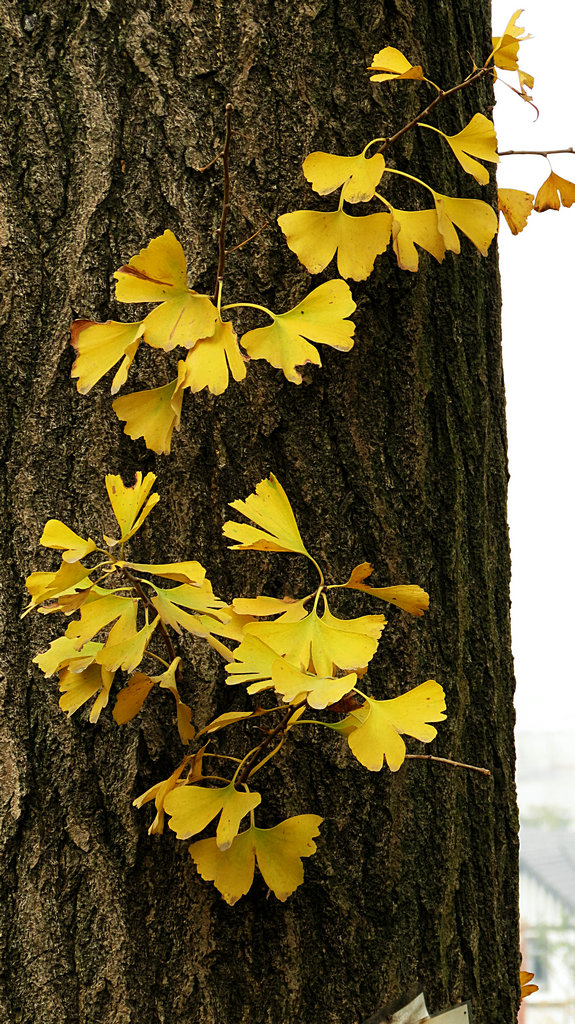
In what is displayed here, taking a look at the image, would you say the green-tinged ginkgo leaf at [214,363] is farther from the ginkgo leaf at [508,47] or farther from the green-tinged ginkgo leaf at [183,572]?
the ginkgo leaf at [508,47]

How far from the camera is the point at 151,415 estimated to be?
2.11ft

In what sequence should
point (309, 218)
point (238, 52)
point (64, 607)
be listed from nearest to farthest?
point (64, 607) → point (309, 218) → point (238, 52)

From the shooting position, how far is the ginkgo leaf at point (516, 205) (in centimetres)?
79

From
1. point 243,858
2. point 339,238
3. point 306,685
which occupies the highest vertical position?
point 339,238

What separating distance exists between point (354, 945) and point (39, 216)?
68 cm

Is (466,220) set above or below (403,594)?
above

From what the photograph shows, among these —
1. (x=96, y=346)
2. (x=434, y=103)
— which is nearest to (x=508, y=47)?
(x=434, y=103)

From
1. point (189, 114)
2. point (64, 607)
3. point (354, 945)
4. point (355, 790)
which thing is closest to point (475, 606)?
point (355, 790)

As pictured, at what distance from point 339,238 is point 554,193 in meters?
0.28

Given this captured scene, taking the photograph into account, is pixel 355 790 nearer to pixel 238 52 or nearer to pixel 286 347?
pixel 286 347

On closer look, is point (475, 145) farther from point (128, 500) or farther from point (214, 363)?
point (128, 500)

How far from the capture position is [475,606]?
2.70 feet

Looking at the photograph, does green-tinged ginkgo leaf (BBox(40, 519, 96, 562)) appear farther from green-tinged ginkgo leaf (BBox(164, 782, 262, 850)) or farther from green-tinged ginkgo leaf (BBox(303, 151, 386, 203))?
green-tinged ginkgo leaf (BBox(303, 151, 386, 203))

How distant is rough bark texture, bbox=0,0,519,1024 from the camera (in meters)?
0.67
